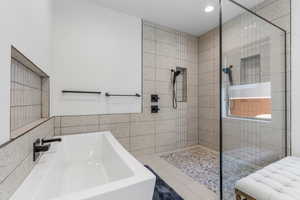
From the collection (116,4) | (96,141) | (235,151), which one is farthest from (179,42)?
(96,141)

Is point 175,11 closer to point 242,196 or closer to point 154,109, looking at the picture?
point 154,109

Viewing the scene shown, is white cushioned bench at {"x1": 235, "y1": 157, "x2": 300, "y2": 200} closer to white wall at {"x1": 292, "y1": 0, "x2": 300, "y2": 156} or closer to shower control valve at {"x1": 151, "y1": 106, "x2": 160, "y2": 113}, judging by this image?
white wall at {"x1": 292, "y1": 0, "x2": 300, "y2": 156}

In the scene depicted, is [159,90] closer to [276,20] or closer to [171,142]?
[171,142]

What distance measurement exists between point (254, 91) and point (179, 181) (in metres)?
1.55

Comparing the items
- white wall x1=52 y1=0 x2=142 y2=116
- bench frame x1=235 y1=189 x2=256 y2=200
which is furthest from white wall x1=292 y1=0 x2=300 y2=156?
white wall x1=52 y1=0 x2=142 y2=116

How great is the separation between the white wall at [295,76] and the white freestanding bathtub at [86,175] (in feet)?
6.47

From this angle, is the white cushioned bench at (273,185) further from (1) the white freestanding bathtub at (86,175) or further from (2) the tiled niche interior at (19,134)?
(2) the tiled niche interior at (19,134)

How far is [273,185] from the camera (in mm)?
1080

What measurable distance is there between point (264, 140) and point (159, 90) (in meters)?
1.82

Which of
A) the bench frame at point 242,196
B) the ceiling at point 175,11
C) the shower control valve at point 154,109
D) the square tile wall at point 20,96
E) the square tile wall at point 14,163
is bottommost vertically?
the bench frame at point 242,196

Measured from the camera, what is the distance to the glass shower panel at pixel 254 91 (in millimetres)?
1785

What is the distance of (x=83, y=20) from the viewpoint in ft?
7.24

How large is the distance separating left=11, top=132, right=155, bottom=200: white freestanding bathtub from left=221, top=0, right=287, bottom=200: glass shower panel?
4.42ft

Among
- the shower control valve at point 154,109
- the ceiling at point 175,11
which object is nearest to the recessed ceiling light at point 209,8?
the ceiling at point 175,11
